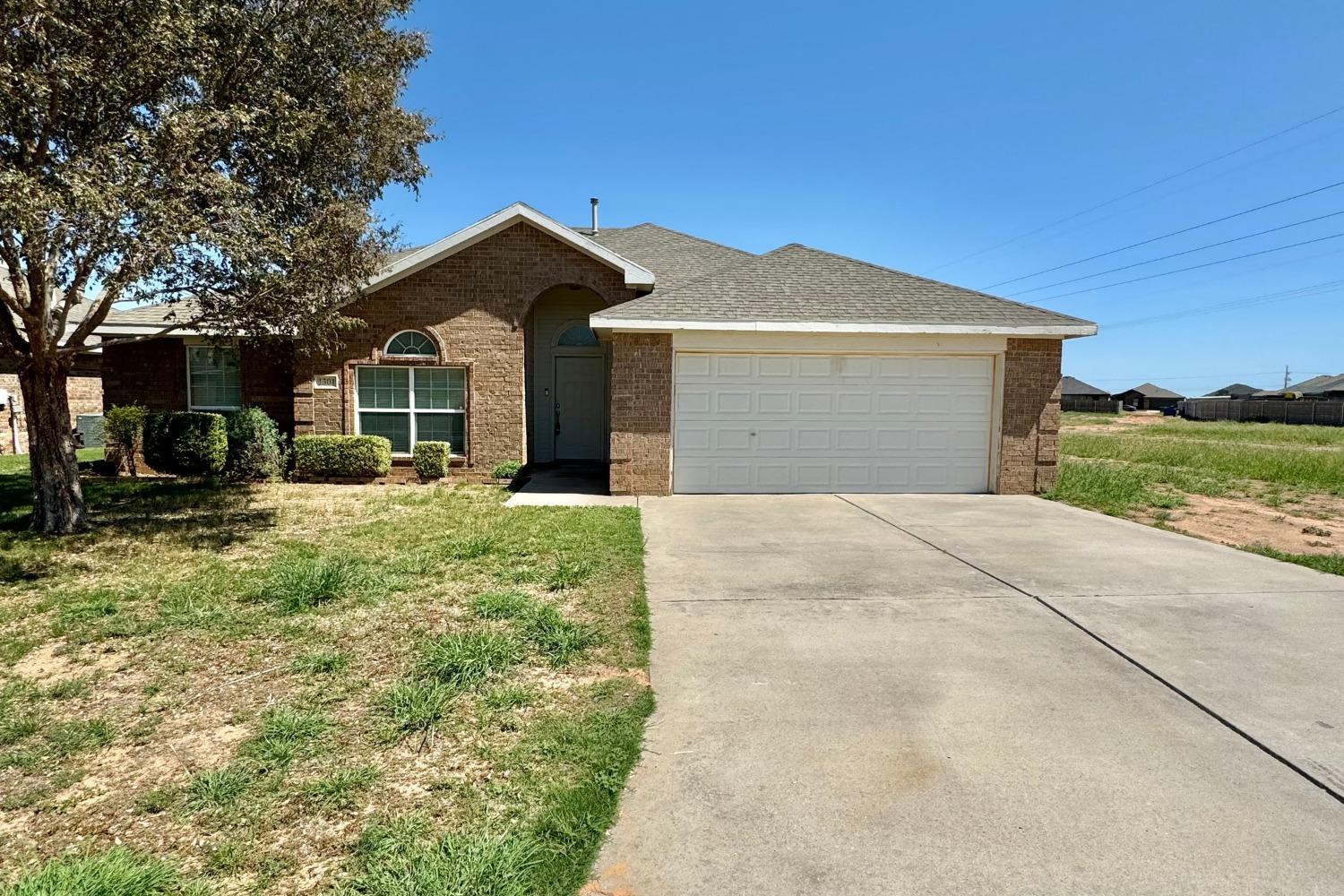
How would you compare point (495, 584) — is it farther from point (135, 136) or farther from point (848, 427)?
point (848, 427)

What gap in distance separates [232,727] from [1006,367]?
11636 millimetres

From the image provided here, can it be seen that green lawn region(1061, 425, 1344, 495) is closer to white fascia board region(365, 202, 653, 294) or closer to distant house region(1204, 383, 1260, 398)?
white fascia board region(365, 202, 653, 294)

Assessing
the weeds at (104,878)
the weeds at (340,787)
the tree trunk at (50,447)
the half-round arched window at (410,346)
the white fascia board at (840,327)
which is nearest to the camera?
the weeds at (104,878)

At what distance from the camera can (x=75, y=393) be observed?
20.7 metres

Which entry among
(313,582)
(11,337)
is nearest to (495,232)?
(11,337)

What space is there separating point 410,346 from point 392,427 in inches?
64.9

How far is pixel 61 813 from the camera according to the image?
2.89 meters

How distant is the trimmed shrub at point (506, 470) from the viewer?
12.9 metres

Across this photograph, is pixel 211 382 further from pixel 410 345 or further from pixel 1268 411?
pixel 1268 411


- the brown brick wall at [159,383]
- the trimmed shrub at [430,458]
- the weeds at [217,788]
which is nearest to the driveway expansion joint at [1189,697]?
the weeds at [217,788]

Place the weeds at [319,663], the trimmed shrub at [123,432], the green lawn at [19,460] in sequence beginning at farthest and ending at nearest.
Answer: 1. the green lawn at [19,460]
2. the trimmed shrub at [123,432]
3. the weeds at [319,663]

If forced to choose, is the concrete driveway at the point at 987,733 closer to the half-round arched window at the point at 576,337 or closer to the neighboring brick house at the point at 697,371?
the neighboring brick house at the point at 697,371

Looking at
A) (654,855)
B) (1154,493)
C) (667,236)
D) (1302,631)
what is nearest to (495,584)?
(654,855)

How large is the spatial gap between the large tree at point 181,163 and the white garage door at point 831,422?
5609 mm
